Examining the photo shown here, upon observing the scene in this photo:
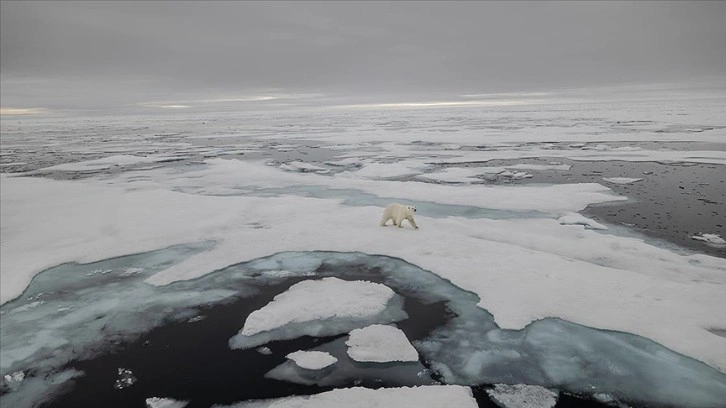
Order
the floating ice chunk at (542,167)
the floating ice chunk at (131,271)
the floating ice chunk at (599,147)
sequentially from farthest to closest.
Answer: the floating ice chunk at (599,147) → the floating ice chunk at (542,167) → the floating ice chunk at (131,271)

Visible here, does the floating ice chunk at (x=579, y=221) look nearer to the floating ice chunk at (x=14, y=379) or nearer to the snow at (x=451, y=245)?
the snow at (x=451, y=245)

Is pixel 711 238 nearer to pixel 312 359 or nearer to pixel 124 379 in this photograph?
pixel 312 359

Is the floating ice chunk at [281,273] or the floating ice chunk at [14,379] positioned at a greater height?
the floating ice chunk at [281,273]

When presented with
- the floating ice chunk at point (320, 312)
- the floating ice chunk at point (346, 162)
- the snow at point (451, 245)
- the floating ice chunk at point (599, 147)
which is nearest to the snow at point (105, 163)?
the snow at point (451, 245)

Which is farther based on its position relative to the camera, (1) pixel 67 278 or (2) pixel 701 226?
(2) pixel 701 226

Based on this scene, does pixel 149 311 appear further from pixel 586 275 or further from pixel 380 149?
pixel 380 149

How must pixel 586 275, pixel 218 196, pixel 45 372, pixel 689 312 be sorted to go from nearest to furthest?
pixel 45 372, pixel 689 312, pixel 586 275, pixel 218 196

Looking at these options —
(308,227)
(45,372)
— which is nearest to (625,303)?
(308,227)
